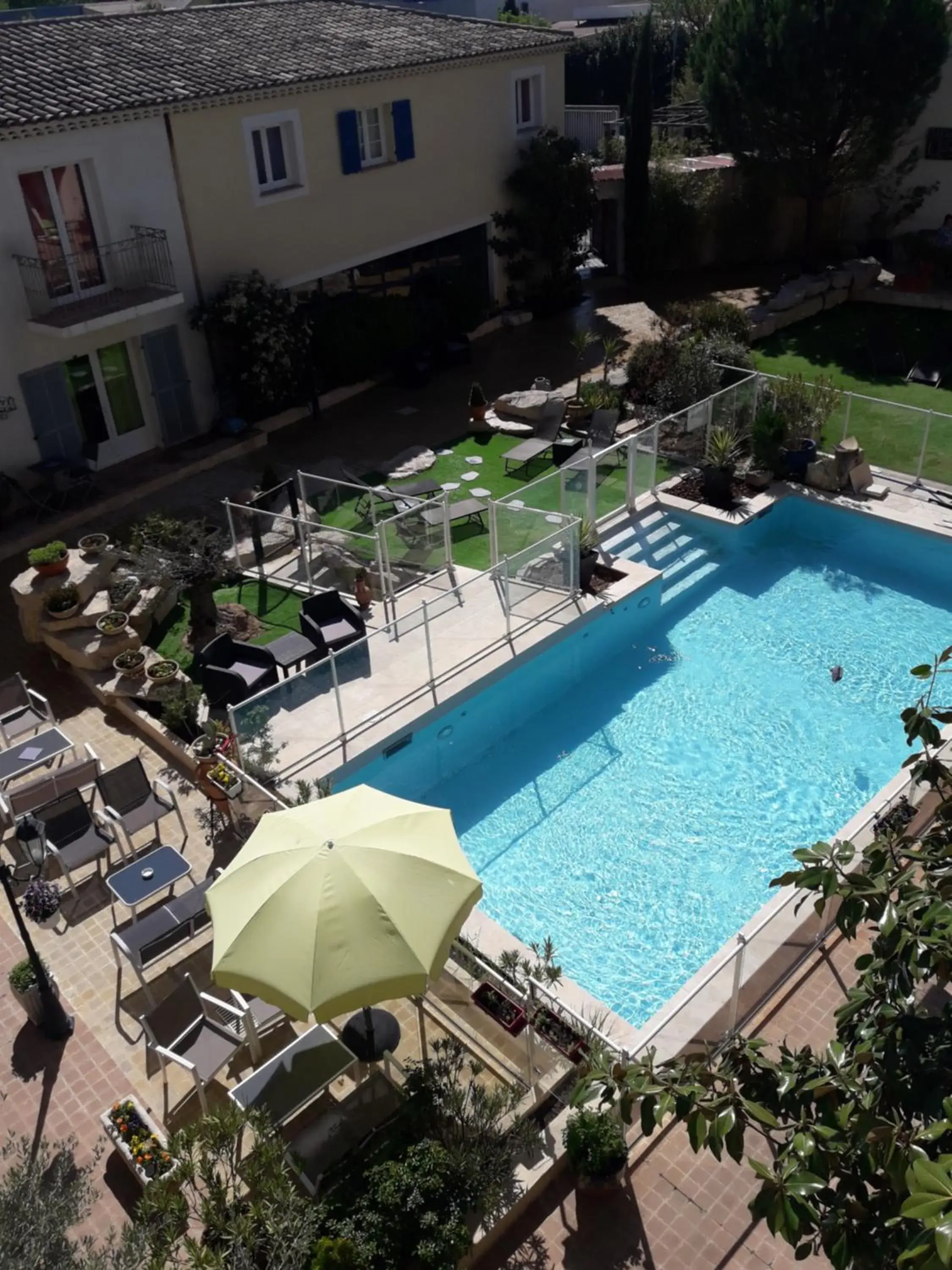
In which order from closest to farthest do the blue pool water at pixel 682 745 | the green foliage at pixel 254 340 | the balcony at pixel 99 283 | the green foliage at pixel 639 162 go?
the blue pool water at pixel 682 745
the balcony at pixel 99 283
the green foliage at pixel 254 340
the green foliage at pixel 639 162

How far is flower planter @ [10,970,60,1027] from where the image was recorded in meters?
9.20

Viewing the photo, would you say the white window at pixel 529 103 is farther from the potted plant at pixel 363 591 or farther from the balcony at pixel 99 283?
the potted plant at pixel 363 591

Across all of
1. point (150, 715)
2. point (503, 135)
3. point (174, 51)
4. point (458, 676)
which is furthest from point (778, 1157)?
point (503, 135)

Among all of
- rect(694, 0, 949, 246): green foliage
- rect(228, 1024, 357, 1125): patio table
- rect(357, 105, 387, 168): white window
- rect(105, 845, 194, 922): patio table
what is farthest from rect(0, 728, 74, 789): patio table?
rect(694, 0, 949, 246): green foliage

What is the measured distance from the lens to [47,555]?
1444cm

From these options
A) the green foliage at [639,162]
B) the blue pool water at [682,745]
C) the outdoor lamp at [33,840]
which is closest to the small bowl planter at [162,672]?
the blue pool water at [682,745]

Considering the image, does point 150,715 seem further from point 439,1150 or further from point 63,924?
point 439,1150

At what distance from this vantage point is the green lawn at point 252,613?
14578mm

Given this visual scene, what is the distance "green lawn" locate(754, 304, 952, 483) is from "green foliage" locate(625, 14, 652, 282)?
5121mm

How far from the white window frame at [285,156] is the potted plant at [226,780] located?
44.5ft

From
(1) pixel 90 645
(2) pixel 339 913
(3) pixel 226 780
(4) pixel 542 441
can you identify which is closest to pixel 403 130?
(4) pixel 542 441

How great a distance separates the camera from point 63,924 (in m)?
10.5

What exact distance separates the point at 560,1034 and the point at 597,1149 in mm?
1053

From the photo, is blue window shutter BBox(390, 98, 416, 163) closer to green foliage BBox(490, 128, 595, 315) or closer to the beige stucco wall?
the beige stucco wall
